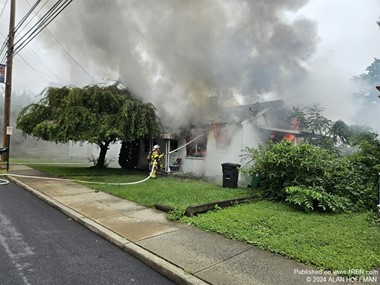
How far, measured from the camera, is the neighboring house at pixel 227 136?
11.0 metres

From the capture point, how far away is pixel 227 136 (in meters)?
11.3

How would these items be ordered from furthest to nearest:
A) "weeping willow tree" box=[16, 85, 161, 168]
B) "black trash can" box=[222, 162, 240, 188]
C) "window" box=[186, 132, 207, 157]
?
"window" box=[186, 132, 207, 157]
"weeping willow tree" box=[16, 85, 161, 168]
"black trash can" box=[222, 162, 240, 188]

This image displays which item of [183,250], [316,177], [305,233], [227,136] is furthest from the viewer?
[227,136]

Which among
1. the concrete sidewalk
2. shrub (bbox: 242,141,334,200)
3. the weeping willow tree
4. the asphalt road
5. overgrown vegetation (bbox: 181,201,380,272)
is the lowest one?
the asphalt road

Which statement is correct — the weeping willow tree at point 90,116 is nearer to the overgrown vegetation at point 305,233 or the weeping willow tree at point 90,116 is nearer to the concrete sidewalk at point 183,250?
the concrete sidewalk at point 183,250

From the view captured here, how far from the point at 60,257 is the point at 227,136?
28.1 feet

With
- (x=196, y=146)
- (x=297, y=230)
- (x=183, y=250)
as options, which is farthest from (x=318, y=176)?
(x=196, y=146)

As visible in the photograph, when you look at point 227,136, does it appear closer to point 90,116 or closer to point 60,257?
point 90,116

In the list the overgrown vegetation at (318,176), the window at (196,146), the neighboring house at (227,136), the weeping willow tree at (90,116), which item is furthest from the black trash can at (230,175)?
the weeping willow tree at (90,116)

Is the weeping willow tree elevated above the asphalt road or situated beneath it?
elevated above

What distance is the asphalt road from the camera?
297cm

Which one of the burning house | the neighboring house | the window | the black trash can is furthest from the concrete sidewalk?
the window

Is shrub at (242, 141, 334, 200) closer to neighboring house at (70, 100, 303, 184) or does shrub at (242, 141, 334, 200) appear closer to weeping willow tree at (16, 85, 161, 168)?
neighboring house at (70, 100, 303, 184)

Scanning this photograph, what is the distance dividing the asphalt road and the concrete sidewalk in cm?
16
